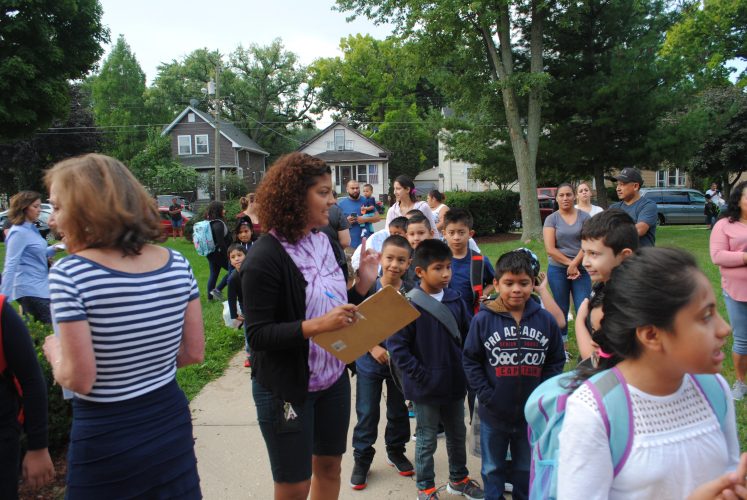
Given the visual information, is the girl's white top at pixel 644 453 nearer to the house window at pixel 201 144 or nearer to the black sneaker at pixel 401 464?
the black sneaker at pixel 401 464

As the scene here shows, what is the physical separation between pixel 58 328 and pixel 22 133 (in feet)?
65.5

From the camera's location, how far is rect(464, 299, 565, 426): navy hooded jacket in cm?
302

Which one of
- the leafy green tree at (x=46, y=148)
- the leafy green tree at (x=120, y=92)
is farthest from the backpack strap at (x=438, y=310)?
the leafy green tree at (x=120, y=92)

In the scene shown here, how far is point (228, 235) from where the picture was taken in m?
9.95

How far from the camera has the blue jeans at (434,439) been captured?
331 cm

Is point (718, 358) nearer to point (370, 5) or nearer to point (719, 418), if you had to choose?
point (719, 418)

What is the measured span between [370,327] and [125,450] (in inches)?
43.1

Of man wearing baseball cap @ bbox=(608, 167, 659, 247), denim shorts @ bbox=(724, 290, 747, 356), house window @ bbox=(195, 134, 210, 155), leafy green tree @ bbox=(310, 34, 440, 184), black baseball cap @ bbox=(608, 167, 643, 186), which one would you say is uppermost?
leafy green tree @ bbox=(310, 34, 440, 184)

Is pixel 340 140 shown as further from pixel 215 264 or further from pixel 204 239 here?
pixel 204 239

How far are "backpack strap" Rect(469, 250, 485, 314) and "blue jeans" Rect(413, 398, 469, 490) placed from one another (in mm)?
1038

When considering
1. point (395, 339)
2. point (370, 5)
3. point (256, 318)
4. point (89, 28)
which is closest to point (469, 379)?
point (395, 339)

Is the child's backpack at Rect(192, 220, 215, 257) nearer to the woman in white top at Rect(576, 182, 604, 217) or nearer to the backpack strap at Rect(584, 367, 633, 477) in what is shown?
the woman in white top at Rect(576, 182, 604, 217)

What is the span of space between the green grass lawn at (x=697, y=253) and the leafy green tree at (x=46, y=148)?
27328 mm

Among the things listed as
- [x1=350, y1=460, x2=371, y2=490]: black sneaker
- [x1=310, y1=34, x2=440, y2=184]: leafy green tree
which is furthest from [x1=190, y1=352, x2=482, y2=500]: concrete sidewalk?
[x1=310, y1=34, x2=440, y2=184]: leafy green tree
